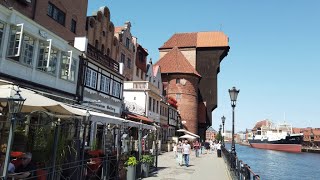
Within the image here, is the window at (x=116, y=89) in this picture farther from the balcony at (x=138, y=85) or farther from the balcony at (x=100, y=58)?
the balcony at (x=138, y=85)

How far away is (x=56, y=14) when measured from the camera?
2250 cm

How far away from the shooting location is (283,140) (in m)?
104

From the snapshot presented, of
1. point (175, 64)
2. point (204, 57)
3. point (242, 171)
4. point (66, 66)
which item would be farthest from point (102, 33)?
point (204, 57)

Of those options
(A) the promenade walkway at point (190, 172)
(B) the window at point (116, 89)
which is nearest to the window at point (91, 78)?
(B) the window at point (116, 89)

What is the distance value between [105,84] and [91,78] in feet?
7.45

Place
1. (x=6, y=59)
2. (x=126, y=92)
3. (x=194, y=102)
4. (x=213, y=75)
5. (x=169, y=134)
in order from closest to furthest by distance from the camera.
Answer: (x=6, y=59) → (x=126, y=92) → (x=169, y=134) → (x=194, y=102) → (x=213, y=75)

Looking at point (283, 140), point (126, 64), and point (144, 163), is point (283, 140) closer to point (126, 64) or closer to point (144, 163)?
point (126, 64)

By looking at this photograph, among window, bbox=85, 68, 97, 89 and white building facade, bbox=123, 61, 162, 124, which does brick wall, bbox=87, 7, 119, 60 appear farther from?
window, bbox=85, 68, 97, 89

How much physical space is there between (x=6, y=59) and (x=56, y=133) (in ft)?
23.2

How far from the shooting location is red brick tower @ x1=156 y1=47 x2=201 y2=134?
58.0m

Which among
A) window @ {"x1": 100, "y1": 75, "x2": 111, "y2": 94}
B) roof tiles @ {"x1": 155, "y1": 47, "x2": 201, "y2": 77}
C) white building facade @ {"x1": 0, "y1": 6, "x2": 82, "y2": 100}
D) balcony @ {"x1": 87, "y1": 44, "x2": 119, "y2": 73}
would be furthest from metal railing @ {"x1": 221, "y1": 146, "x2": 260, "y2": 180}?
roof tiles @ {"x1": 155, "y1": 47, "x2": 201, "y2": 77}

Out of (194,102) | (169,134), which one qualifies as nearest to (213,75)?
(194,102)

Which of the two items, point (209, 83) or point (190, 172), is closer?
point (190, 172)

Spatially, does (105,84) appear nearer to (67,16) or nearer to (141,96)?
(67,16)
